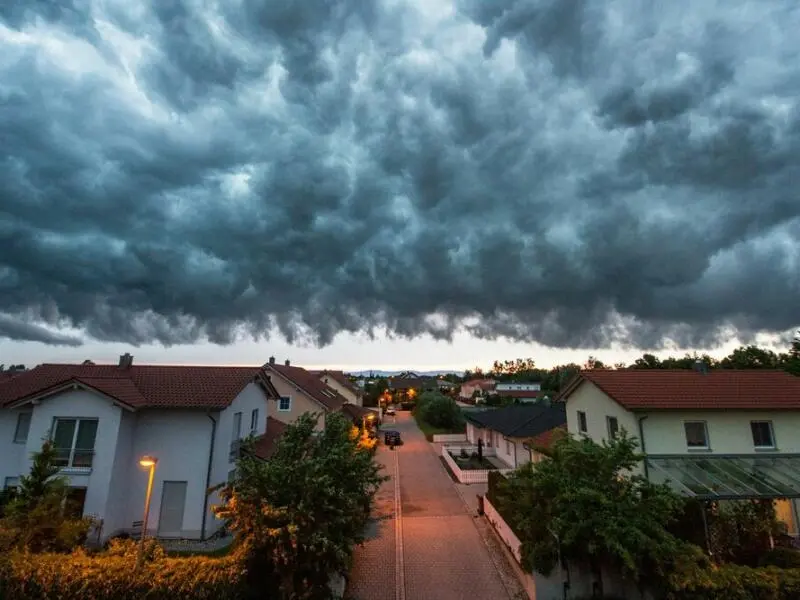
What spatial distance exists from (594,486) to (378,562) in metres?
9.45

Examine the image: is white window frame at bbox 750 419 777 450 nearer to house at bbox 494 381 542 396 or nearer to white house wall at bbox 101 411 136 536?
white house wall at bbox 101 411 136 536

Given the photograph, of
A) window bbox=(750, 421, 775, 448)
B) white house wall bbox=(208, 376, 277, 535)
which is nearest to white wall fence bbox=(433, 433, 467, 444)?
white house wall bbox=(208, 376, 277, 535)

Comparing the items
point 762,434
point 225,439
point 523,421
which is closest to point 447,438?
Result: point 523,421

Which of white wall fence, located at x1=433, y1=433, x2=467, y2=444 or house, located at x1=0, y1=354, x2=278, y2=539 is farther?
white wall fence, located at x1=433, y1=433, x2=467, y2=444

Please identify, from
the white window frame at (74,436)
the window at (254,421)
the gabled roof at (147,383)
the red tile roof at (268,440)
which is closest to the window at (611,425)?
the red tile roof at (268,440)

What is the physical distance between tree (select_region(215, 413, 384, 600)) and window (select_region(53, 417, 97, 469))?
35.7 feet

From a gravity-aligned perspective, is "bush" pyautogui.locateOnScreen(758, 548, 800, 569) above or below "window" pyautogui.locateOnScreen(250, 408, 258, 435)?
below

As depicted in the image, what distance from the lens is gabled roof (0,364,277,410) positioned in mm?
19531

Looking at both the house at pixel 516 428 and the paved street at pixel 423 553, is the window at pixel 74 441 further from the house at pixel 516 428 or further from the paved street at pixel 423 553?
the house at pixel 516 428

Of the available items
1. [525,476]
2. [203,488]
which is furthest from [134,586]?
[525,476]

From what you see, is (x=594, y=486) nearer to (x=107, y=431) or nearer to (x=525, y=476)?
(x=525, y=476)

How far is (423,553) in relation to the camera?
17.9 m

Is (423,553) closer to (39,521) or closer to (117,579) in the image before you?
(117,579)

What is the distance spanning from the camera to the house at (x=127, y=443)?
62.1 feet
